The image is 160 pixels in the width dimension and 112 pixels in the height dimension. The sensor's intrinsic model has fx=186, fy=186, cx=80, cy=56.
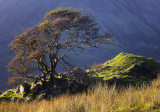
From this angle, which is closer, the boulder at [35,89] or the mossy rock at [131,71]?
the boulder at [35,89]

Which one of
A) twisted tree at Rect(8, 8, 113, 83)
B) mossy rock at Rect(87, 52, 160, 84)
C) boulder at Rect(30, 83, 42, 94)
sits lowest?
boulder at Rect(30, 83, 42, 94)

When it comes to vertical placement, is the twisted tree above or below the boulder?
above

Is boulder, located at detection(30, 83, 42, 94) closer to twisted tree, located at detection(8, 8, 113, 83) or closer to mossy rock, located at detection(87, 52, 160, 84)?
twisted tree, located at detection(8, 8, 113, 83)

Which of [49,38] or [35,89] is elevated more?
[49,38]

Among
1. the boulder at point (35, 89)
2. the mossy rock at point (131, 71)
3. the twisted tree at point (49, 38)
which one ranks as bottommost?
the boulder at point (35, 89)

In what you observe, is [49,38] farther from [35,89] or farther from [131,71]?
[131,71]

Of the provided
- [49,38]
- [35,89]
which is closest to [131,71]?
[49,38]

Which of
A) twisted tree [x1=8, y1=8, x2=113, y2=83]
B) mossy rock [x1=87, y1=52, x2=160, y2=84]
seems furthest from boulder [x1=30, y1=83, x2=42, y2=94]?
mossy rock [x1=87, y1=52, x2=160, y2=84]

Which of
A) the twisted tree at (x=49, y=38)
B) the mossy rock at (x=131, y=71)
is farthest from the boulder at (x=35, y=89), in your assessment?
the mossy rock at (x=131, y=71)

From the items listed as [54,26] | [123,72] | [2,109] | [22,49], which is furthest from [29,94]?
[123,72]

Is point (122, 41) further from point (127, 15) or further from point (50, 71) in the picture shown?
point (50, 71)

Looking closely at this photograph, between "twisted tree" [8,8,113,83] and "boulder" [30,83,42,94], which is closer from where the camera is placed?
"twisted tree" [8,8,113,83]

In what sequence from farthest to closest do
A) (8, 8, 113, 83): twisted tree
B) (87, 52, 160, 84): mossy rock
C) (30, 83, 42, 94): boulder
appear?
(87, 52, 160, 84): mossy rock
(30, 83, 42, 94): boulder
(8, 8, 113, 83): twisted tree

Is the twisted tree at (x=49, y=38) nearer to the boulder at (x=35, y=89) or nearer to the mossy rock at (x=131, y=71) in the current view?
the boulder at (x=35, y=89)
